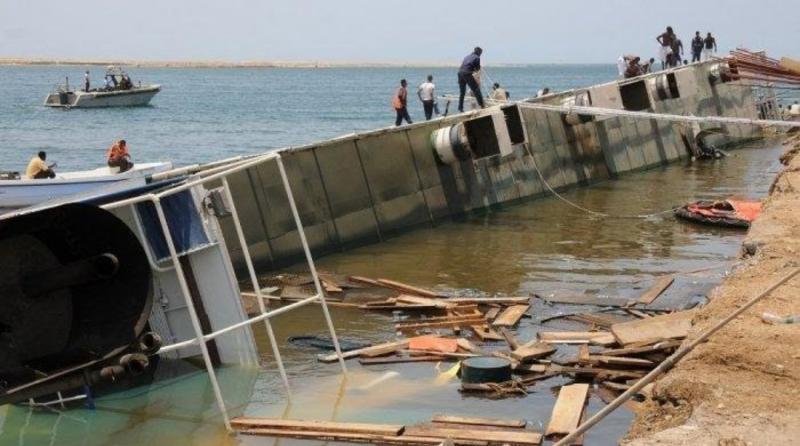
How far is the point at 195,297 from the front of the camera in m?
12.7

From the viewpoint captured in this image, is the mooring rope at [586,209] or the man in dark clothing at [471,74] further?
the man in dark clothing at [471,74]

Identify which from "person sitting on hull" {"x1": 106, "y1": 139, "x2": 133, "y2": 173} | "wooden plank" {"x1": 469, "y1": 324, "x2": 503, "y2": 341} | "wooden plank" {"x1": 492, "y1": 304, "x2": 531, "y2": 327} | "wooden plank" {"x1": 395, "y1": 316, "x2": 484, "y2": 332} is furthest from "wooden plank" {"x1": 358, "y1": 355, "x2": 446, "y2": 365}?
"person sitting on hull" {"x1": 106, "y1": 139, "x2": 133, "y2": 173}

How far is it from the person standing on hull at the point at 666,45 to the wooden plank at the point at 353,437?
113 ft

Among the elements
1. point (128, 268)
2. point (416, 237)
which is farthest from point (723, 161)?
point (128, 268)

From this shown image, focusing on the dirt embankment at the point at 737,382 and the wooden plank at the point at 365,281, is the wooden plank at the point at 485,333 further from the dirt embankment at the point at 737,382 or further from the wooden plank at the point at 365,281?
the dirt embankment at the point at 737,382

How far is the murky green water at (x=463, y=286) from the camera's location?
1202 centimetres

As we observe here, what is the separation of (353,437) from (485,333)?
4.62 meters

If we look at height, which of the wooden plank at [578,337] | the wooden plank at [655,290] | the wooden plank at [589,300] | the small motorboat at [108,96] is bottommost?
the wooden plank at [655,290]

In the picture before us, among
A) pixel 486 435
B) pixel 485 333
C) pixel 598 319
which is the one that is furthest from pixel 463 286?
pixel 486 435

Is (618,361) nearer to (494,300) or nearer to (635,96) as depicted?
(494,300)

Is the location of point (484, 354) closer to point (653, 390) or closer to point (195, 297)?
point (195, 297)

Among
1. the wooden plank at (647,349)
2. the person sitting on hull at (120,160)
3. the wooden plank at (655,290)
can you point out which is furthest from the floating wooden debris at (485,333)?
the person sitting on hull at (120,160)

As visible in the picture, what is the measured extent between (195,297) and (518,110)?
56.1 feet

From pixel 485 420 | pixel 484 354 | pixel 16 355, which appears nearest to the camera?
pixel 16 355
